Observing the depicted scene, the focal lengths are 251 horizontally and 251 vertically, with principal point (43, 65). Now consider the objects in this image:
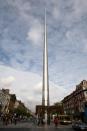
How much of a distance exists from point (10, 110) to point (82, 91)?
228 feet

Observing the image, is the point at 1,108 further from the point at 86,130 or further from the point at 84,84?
the point at 86,130

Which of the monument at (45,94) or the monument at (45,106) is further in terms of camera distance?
the monument at (45,106)

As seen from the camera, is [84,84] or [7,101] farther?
[7,101]

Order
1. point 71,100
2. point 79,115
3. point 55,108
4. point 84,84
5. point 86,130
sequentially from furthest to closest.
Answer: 1. point 71,100
2. point 84,84
3. point 79,115
4. point 55,108
5. point 86,130

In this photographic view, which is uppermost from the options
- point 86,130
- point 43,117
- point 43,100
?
point 43,100

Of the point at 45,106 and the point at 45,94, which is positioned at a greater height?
the point at 45,94

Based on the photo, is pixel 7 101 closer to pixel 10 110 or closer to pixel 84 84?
pixel 10 110

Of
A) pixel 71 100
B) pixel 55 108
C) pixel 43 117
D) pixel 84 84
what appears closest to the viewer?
pixel 55 108

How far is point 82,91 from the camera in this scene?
116688 millimetres

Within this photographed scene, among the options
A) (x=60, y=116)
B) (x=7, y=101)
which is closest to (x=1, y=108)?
(x=7, y=101)

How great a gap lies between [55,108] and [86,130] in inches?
1403

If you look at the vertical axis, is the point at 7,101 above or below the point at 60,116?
above

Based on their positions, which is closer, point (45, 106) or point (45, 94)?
point (45, 106)

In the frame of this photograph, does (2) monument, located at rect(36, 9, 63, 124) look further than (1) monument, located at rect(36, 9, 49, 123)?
Yes
